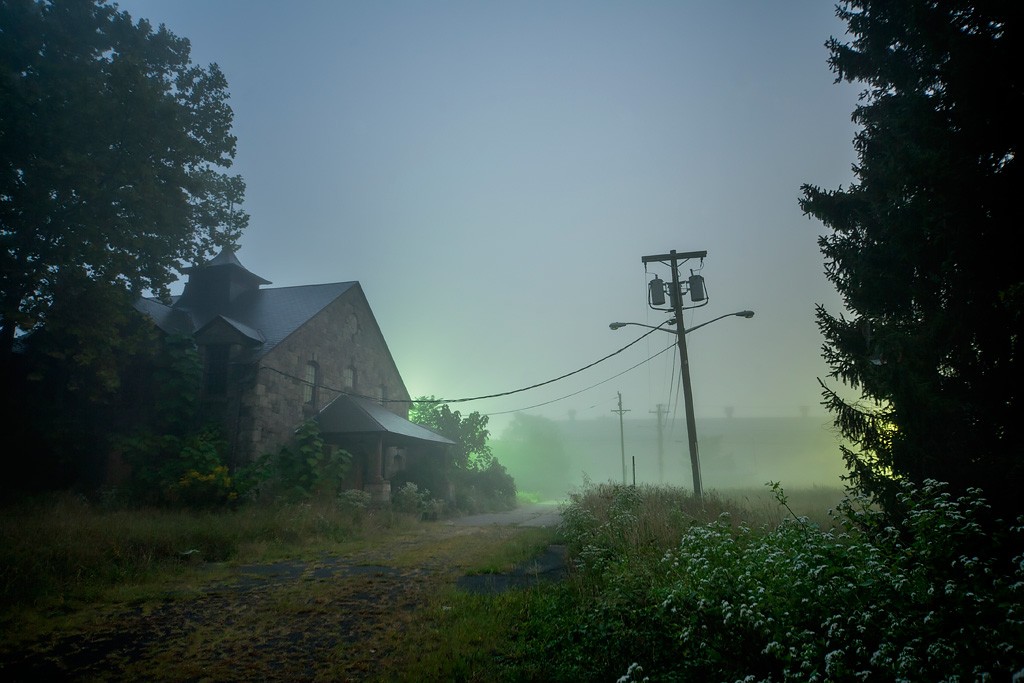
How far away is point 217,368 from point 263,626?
16.2 m

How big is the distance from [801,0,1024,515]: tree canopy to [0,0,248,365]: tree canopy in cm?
1876

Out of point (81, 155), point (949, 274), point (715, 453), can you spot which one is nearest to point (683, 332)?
point (949, 274)

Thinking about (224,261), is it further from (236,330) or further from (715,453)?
(715,453)

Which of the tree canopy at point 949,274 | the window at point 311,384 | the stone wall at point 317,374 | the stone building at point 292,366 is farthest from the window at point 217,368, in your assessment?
the tree canopy at point 949,274

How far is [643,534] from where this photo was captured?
23.6 ft

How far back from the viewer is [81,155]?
46.2 feet

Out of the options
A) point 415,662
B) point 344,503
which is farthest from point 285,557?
point 415,662

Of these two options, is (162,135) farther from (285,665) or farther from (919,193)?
(919,193)

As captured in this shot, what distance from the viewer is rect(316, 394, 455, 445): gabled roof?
1997cm

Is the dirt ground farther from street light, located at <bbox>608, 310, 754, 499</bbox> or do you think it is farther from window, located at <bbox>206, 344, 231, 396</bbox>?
window, located at <bbox>206, 344, 231, 396</bbox>

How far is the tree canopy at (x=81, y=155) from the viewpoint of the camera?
14.0 meters

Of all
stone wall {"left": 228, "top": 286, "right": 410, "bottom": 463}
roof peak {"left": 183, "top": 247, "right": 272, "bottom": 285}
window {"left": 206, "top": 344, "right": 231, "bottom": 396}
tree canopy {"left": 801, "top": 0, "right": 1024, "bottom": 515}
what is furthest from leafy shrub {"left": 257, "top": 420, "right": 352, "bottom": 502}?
tree canopy {"left": 801, "top": 0, "right": 1024, "bottom": 515}

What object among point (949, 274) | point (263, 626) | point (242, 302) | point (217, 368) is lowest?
point (263, 626)

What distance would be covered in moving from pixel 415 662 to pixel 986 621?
4170 mm
